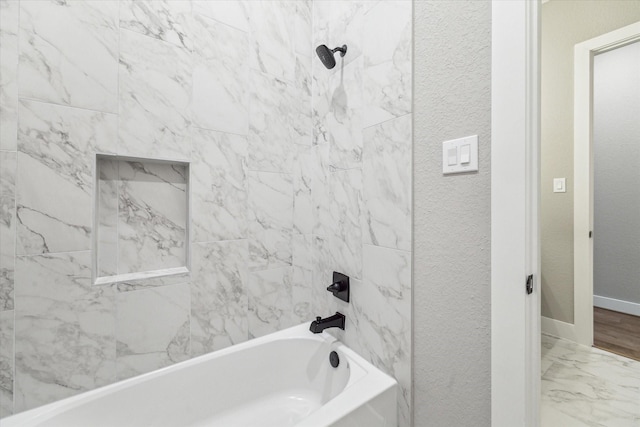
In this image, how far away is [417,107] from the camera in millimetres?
1024

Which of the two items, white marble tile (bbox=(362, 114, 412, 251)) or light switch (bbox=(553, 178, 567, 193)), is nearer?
white marble tile (bbox=(362, 114, 412, 251))

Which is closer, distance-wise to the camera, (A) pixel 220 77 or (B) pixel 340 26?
(A) pixel 220 77

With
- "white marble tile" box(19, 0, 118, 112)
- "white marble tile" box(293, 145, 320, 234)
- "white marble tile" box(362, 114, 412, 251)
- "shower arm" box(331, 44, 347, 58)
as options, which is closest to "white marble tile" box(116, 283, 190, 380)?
"white marble tile" box(293, 145, 320, 234)

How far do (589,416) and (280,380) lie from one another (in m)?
1.55

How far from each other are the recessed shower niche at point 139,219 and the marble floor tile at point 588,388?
199 cm

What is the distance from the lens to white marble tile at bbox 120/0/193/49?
1123 mm

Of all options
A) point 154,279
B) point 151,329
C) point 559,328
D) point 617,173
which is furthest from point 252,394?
point 617,173

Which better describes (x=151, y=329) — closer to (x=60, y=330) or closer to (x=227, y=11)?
(x=60, y=330)

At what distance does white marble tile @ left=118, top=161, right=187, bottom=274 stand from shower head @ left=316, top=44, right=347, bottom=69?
33.5 inches

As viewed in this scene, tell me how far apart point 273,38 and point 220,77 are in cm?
41

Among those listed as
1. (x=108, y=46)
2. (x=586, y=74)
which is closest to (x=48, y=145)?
(x=108, y=46)

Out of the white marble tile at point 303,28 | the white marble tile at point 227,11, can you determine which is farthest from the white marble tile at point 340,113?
the white marble tile at point 227,11

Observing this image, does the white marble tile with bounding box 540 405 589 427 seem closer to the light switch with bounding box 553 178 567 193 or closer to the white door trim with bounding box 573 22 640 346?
the white door trim with bounding box 573 22 640 346

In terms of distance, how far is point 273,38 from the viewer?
1.50m
